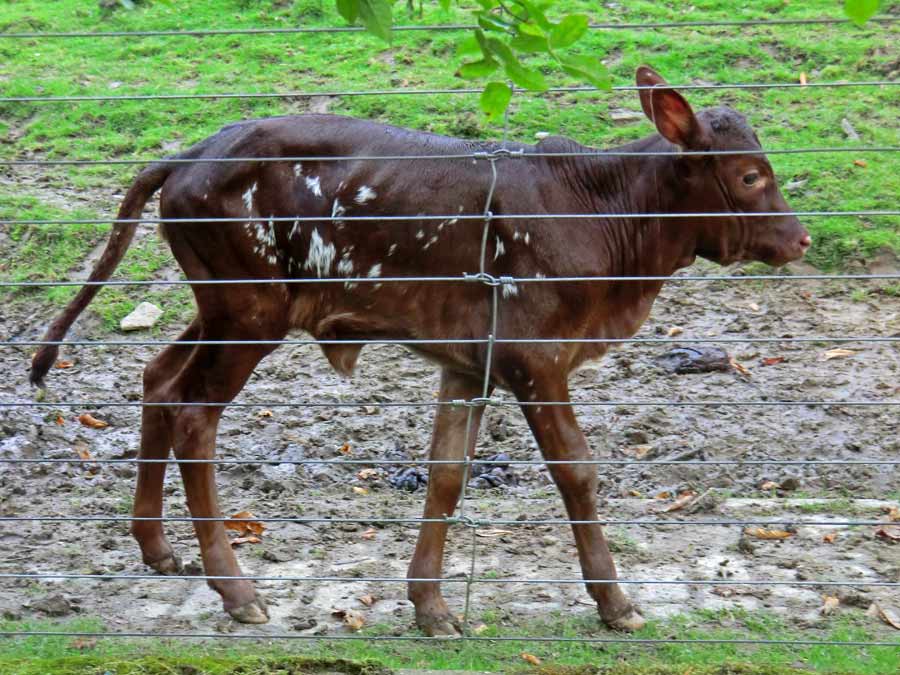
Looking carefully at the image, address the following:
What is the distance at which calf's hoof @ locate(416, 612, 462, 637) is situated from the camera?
18.9 feet

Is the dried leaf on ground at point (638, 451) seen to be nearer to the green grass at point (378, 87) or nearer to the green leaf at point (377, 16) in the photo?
the green grass at point (378, 87)

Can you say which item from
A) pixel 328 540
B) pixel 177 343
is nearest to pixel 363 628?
pixel 328 540

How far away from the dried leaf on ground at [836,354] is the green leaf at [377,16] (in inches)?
215

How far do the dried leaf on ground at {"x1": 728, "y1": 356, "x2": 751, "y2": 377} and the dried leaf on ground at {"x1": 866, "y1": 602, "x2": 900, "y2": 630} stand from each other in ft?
9.42

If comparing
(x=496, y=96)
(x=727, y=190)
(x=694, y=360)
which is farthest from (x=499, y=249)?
(x=694, y=360)

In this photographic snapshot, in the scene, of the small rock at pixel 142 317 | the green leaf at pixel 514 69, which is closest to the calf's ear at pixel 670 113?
the green leaf at pixel 514 69

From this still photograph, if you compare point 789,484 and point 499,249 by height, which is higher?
point 499,249

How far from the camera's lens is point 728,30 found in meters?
12.3

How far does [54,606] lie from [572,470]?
234 cm

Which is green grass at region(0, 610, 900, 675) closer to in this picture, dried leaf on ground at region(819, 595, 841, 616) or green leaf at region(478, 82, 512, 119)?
dried leaf on ground at region(819, 595, 841, 616)

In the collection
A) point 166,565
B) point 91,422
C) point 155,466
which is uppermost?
point 155,466

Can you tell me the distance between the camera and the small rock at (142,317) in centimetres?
935

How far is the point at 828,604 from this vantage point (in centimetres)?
590

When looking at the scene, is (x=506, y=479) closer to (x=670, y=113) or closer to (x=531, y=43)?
(x=670, y=113)
